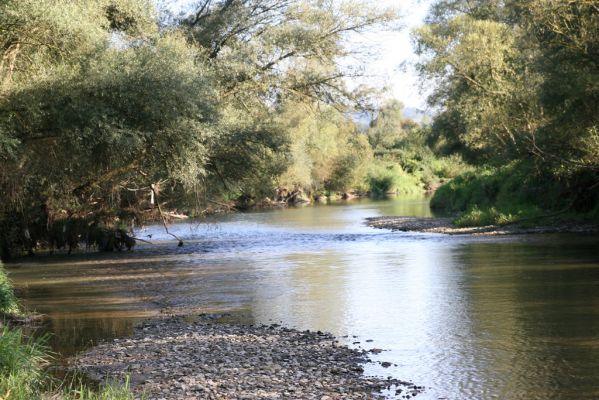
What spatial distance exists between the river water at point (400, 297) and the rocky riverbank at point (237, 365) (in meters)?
0.64

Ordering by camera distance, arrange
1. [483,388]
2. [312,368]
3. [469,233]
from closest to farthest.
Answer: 1. [483,388]
2. [312,368]
3. [469,233]

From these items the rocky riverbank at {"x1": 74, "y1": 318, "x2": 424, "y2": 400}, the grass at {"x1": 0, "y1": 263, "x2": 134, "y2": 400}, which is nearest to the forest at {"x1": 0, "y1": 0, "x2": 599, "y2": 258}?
the rocky riverbank at {"x1": 74, "y1": 318, "x2": 424, "y2": 400}

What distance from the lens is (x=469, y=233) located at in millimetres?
35656

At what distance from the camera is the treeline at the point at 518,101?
23.9 meters

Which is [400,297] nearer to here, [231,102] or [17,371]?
[17,371]

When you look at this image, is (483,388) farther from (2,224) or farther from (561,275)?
(2,224)

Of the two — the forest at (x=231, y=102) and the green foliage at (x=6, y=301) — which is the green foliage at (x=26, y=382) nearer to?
the green foliage at (x=6, y=301)

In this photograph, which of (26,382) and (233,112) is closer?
(26,382)

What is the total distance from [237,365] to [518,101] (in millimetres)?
20279

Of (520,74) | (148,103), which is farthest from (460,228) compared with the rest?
(148,103)

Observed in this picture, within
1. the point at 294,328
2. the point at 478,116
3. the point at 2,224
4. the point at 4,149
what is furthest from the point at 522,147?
the point at 2,224

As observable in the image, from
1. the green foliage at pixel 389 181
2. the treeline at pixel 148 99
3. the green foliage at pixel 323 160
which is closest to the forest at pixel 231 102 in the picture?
the treeline at pixel 148 99

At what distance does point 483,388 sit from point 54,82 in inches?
541

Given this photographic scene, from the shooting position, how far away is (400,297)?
18703 millimetres
